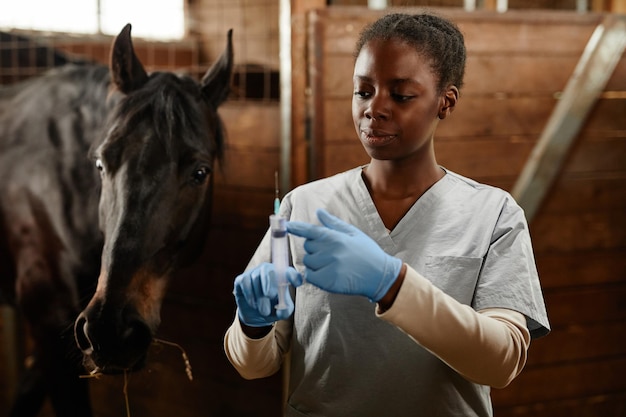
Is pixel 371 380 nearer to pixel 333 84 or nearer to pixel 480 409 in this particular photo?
pixel 480 409

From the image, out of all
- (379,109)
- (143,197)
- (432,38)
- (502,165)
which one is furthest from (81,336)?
(502,165)

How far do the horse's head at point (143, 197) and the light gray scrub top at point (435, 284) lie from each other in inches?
15.7

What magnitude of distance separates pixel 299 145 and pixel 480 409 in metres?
1.06

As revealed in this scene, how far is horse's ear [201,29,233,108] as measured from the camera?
1792 millimetres

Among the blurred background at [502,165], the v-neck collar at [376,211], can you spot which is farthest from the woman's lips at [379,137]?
the blurred background at [502,165]

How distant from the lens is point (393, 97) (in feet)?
3.51

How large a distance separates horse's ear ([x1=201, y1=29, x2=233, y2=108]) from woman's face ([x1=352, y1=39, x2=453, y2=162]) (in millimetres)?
779

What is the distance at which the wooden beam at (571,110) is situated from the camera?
2.13 m

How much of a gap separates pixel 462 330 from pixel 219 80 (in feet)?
→ 3.66

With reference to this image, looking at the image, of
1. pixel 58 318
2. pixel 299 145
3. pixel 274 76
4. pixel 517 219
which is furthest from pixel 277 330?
pixel 274 76

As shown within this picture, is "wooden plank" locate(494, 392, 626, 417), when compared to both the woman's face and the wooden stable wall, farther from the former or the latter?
the woman's face

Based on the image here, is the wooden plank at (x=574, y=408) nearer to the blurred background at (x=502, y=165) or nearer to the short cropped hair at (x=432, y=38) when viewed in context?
the blurred background at (x=502, y=165)

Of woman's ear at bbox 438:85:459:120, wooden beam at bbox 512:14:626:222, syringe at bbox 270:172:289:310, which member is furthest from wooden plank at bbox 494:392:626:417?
syringe at bbox 270:172:289:310

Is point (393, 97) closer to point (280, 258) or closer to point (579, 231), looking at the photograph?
point (280, 258)
